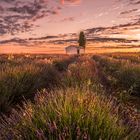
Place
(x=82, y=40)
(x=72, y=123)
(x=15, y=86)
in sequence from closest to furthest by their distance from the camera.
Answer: (x=72, y=123) < (x=15, y=86) < (x=82, y=40)

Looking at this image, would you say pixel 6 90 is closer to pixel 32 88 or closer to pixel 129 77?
pixel 32 88

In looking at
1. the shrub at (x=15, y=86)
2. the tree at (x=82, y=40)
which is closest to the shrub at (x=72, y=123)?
the shrub at (x=15, y=86)

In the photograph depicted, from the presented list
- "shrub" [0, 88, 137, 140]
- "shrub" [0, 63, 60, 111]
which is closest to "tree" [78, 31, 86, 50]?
"shrub" [0, 63, 60, 111]

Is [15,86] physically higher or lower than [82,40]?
higher

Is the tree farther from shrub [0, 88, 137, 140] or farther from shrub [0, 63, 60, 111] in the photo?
shrub [0, 88, 137, 140]

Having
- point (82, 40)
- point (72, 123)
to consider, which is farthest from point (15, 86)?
point (82, 40)

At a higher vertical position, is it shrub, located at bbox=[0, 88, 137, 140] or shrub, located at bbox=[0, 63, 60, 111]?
shrub, located at bbox=[0, 88, 137, 140]

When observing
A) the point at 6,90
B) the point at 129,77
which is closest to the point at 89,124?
the point at 6,90

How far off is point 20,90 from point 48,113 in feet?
15.1

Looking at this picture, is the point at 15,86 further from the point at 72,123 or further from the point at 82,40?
the point at 82,40

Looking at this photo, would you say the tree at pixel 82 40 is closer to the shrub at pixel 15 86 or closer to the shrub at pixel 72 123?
the shrub at pixel 15 86

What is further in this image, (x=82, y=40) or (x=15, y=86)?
(x=82, y=40)

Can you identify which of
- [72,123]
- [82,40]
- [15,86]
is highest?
[72,123]

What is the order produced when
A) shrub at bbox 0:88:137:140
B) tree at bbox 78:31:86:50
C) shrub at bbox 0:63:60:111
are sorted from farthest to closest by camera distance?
1. tree at bbox 78:31:86:50
2. shrub at bbox 0:63:60:111
3. shrub at bbox 0:88:137:140
